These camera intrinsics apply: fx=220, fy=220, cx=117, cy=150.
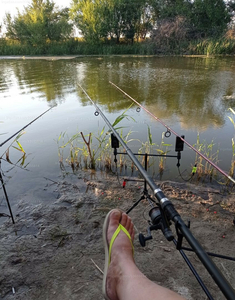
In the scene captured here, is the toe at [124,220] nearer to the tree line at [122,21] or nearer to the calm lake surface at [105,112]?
the calm lake surface at [105,112]

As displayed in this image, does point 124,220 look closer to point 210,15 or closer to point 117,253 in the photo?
point 117,253

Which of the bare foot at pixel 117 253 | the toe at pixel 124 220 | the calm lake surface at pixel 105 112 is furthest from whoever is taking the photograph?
the calm lake surface at pixel 105 112

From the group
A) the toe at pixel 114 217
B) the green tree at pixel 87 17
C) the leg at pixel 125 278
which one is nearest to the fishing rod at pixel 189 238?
the leg at pixel 125 278

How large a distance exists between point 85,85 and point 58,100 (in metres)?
2.32

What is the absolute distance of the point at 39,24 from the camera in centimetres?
2931

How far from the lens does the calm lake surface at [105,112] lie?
140 inches

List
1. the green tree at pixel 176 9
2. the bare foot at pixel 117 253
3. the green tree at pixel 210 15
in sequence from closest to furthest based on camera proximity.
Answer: the bare foot at pixel 117 253 < the green tree at pixel 176 9 < the green tree at pixel 210 15

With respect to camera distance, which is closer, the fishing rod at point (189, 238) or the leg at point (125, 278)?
the fishing rod at point (189, 238)

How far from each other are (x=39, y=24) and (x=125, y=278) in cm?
3467

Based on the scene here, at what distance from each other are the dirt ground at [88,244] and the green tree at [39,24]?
3147cm

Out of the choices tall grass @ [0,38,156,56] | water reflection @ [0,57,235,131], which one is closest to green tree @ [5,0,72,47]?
tall grass @ [0,38,156,56]

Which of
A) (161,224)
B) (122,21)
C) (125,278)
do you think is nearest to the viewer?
(161,224)

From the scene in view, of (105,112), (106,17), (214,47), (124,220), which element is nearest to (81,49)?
(106,17)

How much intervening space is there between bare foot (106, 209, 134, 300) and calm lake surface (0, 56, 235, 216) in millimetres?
1412
